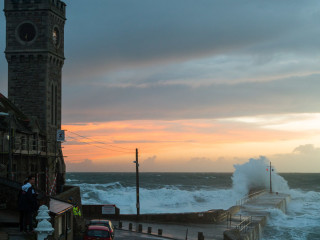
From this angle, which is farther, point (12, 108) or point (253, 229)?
point (12, 108)

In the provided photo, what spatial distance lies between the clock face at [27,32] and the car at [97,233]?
21.2 metres

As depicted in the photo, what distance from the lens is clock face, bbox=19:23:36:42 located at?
3938cm

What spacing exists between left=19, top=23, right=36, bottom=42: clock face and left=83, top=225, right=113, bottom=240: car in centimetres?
2118

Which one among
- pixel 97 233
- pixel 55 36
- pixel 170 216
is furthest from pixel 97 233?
pixel 55 36

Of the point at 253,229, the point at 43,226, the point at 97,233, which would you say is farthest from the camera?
the point at 253,229

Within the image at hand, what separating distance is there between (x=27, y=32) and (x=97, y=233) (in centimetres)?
2212

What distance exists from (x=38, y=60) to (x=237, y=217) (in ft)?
73.7

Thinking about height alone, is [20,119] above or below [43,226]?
above

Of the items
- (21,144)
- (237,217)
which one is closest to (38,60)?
(21,144)

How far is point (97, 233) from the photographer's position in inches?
927

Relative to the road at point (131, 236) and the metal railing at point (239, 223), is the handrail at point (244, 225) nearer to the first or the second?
the metal railing at point (239, 223)

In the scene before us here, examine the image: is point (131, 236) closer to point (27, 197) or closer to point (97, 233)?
point (97, 233)

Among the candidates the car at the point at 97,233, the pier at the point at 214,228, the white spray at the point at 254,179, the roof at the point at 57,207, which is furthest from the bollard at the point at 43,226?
→ the white spray at the point at 254,179

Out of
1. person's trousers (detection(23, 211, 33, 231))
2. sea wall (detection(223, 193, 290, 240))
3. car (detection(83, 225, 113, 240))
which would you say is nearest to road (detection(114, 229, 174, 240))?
sea wall (detection(223, 193, 290, 240))
